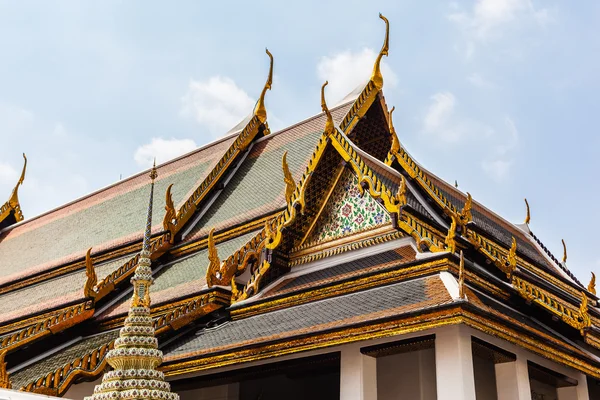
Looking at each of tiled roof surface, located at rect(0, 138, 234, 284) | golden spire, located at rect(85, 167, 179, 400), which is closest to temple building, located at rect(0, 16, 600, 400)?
golden spire, located at rect(85, 167, 179, 400)

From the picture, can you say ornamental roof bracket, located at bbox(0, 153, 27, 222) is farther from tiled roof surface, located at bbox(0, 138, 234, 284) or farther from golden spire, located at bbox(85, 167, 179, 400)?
golden spire, located at bbox(85, 167, 179, 400)

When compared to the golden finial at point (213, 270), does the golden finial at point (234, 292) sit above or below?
below

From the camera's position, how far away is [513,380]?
197 inches

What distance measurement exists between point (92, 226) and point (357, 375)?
6.05m

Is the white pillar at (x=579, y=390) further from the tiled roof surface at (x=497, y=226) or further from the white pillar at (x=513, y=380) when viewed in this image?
the tiled roof surface at (x=497, y=226)

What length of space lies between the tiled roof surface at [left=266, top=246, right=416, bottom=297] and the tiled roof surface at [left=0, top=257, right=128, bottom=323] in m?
2.61

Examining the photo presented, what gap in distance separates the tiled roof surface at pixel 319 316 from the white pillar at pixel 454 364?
0.23 meters

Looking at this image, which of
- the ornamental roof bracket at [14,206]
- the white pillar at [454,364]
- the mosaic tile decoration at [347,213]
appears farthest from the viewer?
the ornamental roof bracket at [14,206]

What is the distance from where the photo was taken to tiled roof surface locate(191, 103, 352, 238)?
784cm

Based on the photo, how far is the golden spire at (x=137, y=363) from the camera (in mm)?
3828

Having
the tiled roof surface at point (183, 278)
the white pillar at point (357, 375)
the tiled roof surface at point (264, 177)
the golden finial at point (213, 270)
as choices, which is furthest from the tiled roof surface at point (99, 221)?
the white pillar at point (357, 375)

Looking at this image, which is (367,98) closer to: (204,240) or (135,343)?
(204,240)

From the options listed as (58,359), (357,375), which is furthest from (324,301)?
(58,359)

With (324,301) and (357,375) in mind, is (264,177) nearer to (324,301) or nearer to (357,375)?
(324,301)
